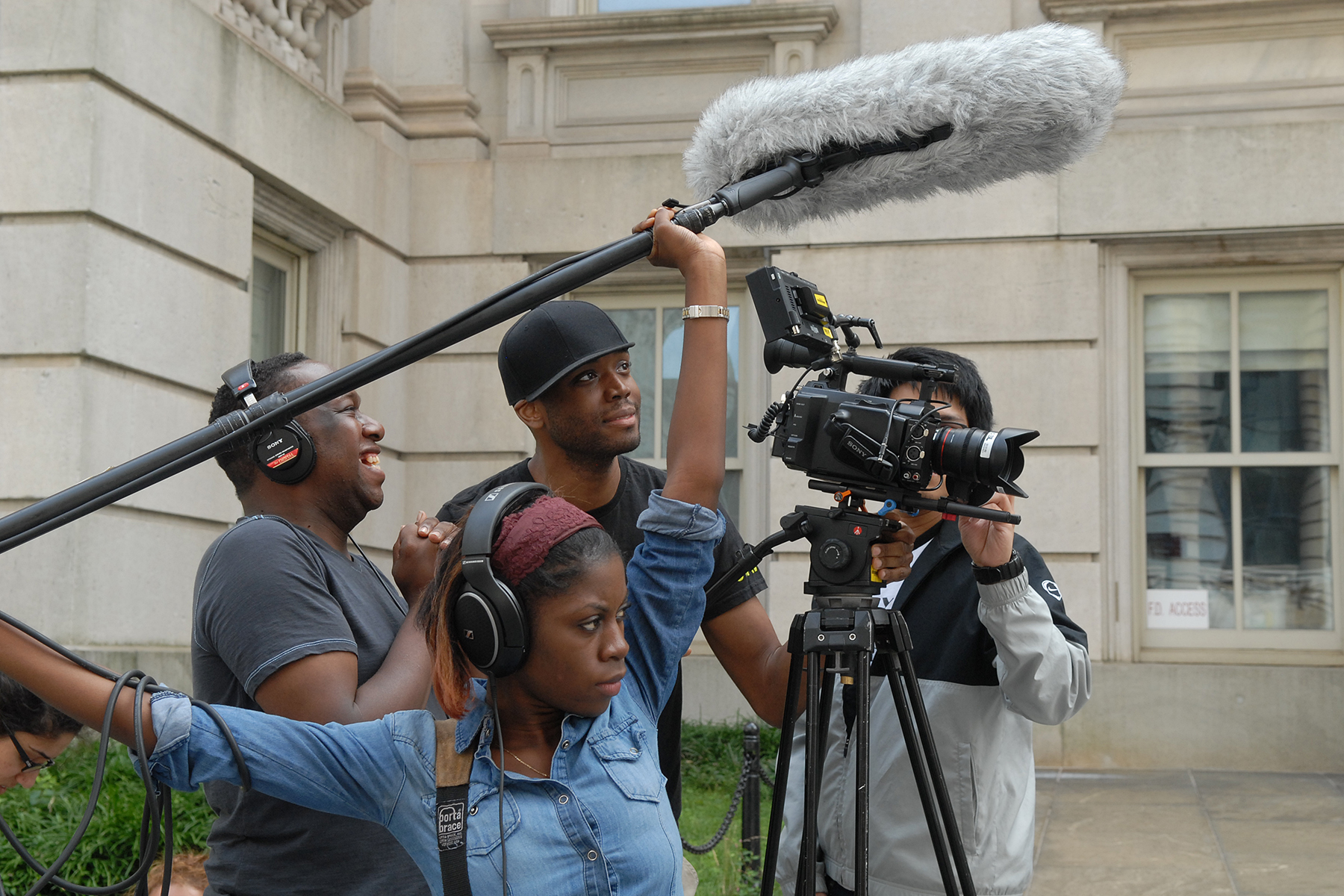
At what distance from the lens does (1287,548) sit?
7.72m

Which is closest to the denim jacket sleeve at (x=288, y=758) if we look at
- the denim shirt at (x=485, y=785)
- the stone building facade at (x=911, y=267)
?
the denim shirt at (x=485, y=785)

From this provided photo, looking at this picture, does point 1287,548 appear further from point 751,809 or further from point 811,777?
point 811,777

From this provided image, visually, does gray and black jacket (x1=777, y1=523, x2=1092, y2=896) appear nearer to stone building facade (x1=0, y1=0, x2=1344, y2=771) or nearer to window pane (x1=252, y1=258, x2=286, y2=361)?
stone building facade (x1=0, y1=0, x2=1344, y2=771)

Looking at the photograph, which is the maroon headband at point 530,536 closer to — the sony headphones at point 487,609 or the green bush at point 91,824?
the sony headphones at point 487,609

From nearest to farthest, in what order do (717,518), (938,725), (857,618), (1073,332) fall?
(717,518) → (857,618) → (938,725) → (1073,332)

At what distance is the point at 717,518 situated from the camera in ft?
6.24

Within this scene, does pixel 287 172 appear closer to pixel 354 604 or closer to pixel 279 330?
pixel 279 330

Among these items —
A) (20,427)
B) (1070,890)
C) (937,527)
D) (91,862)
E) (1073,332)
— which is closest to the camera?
(937,527)

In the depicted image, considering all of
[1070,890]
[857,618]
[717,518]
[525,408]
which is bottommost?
[1070,890]

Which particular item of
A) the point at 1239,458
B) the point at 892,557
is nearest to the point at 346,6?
the point at 1239,458

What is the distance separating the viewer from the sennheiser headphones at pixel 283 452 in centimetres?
237

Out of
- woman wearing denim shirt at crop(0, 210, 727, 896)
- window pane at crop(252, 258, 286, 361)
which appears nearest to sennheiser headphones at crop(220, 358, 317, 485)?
woman wearing denim shirt at crop(0, 210, 727, 896)

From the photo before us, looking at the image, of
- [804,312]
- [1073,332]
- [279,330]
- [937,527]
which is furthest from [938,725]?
[279,330]

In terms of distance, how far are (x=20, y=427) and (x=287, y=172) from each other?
7.27 ft
